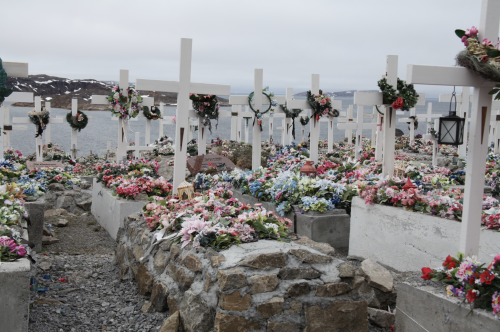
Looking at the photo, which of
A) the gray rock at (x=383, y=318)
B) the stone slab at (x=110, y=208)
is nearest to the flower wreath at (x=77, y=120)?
the stone slab at (x=110, y=208)

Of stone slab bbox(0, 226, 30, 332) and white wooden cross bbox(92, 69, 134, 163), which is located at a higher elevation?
white wooden cross bbox(92, 69, 134, 163)

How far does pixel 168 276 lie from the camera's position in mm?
4730

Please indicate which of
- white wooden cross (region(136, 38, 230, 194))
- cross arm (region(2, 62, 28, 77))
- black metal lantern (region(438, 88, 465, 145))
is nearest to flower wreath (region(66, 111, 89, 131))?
white wooden cross (region(136, 38, 230, 194))

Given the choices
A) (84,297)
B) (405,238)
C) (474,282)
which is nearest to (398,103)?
(405,238)

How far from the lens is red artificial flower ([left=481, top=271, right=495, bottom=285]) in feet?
11.0

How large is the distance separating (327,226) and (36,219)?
14.2ft

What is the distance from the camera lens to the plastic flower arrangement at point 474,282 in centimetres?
335

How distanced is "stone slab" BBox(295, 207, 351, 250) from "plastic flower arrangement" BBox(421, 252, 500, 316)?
2971mm

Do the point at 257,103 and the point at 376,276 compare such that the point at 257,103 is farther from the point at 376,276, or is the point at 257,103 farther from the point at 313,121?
the point at 376,276

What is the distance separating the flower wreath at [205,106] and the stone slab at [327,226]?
678 cm

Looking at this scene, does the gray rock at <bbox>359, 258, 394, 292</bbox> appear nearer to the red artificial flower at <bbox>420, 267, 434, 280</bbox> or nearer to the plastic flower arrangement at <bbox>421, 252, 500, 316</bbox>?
the red artificial flower at <bbox>420, 267, 434, 280</bbox>

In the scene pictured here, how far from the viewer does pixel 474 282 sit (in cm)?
351

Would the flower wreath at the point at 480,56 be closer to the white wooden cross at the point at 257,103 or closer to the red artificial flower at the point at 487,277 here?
the red artificial flower at the point at 487,277

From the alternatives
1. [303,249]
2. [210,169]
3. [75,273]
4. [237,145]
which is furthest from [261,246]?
[237,145]
